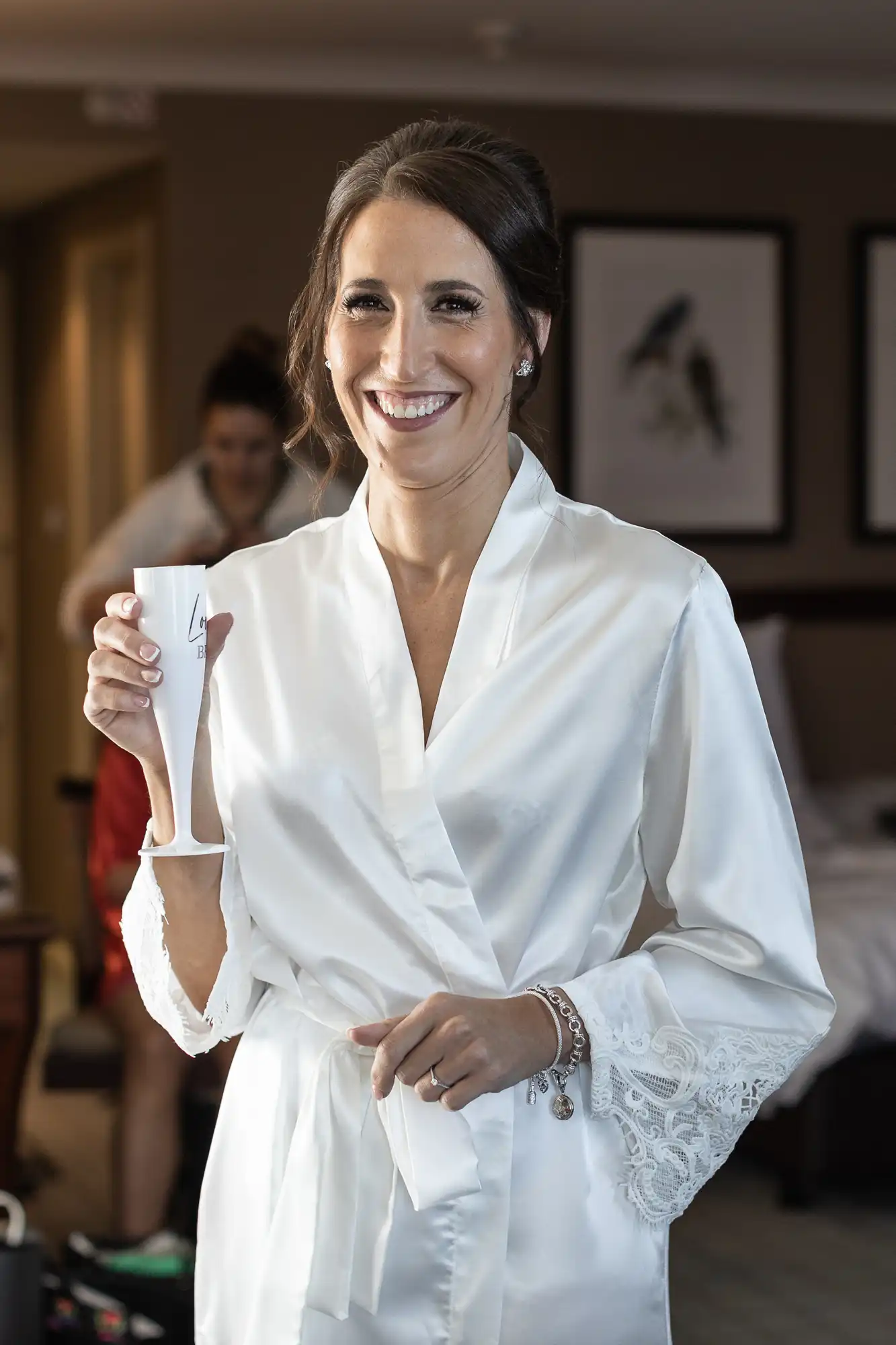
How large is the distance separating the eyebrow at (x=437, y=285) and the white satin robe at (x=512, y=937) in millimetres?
228

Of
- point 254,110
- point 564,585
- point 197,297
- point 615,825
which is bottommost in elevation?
point 615,825

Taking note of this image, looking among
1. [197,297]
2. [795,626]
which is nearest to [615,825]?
[197,297]

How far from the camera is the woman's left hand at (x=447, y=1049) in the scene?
50.0 inches

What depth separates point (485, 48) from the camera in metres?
4.92

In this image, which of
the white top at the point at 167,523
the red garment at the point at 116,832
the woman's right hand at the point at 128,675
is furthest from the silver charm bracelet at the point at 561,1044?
the white top at the point at 167,523

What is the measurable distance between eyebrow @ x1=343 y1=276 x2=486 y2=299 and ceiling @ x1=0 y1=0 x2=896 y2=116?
11.0ft

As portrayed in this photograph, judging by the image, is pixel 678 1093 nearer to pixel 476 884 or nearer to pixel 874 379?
pixel 476 884

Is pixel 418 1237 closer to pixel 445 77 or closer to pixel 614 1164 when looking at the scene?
pixel 614 1164

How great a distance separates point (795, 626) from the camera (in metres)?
5.59

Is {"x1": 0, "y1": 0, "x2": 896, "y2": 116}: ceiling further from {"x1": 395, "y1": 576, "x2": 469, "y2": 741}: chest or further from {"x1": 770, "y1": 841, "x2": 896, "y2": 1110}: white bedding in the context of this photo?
{"x1": 395, "y1": 576, "x2": 469, "y2": 741}: chest

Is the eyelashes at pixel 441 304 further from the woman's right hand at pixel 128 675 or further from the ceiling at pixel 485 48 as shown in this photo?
the ceiling at pixel 485 48

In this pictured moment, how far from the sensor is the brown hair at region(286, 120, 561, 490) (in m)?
1.40

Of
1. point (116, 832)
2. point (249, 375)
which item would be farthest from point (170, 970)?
point (249, 375)

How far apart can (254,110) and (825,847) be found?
→ 2630 millimetres
